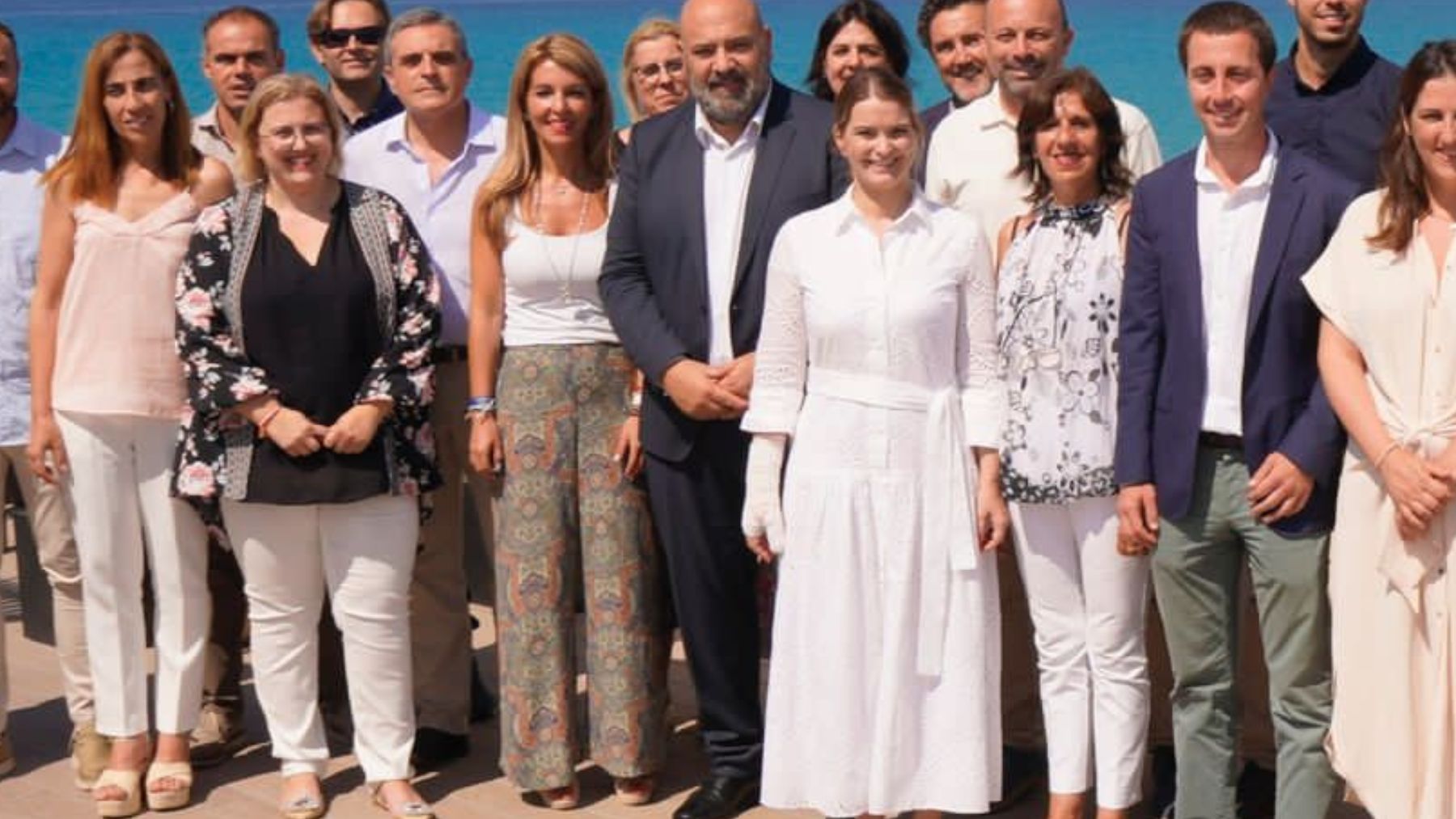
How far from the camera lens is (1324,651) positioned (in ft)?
16.3

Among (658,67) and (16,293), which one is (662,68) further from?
(16,293)

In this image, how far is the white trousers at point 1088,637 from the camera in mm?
5156

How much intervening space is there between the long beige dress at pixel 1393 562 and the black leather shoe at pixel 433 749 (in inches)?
98.3

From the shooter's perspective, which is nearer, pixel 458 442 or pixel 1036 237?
pixel 1036 237

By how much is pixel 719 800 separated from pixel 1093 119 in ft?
6.23

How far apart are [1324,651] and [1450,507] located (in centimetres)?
46

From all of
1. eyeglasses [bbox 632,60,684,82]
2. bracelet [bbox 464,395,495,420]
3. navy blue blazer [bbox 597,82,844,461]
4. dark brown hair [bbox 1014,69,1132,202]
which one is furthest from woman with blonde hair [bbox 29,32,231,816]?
dark brown hair [bbox 1014,69,1132,202]

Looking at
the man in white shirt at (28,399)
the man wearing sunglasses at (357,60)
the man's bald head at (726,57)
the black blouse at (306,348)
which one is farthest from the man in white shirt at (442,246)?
the man in white shirt at (28,399)

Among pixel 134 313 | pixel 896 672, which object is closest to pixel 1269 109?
pixel 896 672

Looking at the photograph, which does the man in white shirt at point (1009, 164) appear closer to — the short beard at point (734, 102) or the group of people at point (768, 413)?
the group of people at point (768, 413)

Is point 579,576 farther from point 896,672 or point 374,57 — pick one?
point 374,57

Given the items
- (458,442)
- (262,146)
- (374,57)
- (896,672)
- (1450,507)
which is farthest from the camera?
(374,57)

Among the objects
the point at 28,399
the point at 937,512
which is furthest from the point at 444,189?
the point at 937,512

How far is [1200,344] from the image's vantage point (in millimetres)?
4945
